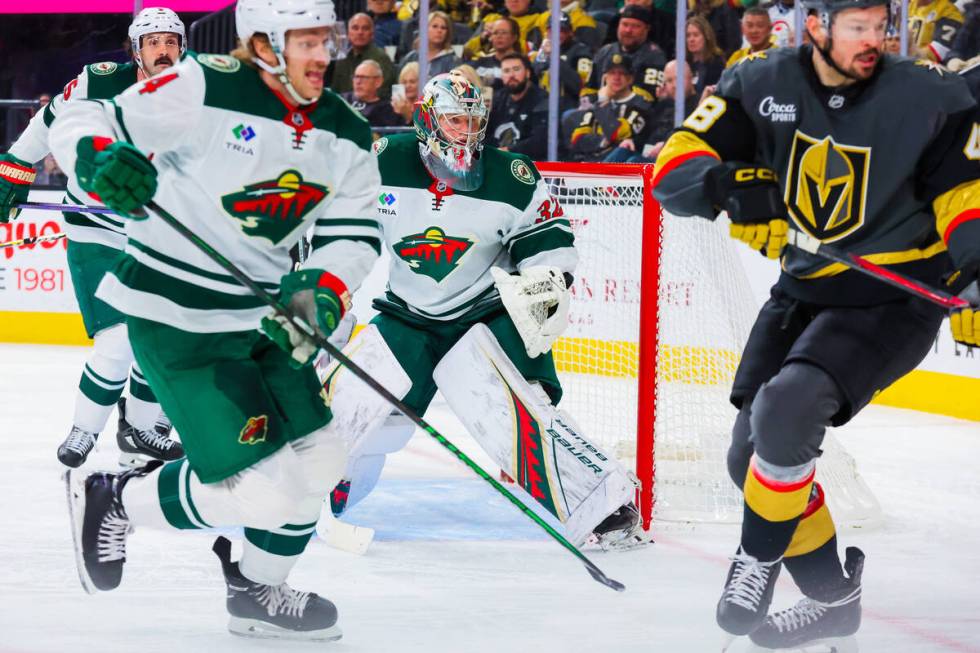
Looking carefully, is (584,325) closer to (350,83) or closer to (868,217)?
(350,83)

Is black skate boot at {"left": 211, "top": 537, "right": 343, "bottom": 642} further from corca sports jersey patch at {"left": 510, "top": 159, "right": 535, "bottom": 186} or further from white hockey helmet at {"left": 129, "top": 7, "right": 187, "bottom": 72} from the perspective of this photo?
white hockey helmet at {"left": 129, "top": 7, "right": 187, "bottom": 72}

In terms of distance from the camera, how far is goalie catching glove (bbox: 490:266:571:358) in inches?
134

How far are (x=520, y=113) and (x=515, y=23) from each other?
587 mm

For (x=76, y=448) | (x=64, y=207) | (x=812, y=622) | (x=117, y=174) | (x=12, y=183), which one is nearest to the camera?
(x=117, y=174)

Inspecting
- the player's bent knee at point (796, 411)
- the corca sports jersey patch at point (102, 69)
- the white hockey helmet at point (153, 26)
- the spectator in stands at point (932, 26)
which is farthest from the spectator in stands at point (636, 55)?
the player's bent knee at point (796, 411)

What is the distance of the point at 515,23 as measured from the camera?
23.7ft

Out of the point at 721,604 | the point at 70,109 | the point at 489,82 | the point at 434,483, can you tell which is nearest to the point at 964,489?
the point at 434,483

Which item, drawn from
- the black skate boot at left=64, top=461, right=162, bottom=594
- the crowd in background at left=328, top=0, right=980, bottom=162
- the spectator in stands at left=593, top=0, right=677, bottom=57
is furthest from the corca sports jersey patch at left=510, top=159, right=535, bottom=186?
the spectator in stands at left=593, top=0, right=677, bottom=57

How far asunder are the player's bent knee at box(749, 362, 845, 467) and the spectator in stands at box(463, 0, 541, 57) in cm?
510

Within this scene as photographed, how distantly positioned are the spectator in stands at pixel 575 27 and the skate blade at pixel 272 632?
498 centimetres

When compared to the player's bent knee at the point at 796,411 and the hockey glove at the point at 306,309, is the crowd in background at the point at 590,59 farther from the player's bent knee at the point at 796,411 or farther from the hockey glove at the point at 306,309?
the player's bent knee at the point at 796,411

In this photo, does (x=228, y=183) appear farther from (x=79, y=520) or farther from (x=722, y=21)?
(x=722, y=21)

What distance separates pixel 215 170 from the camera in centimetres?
244

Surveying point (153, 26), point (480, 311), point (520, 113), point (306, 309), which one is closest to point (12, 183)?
point (153, 26)
